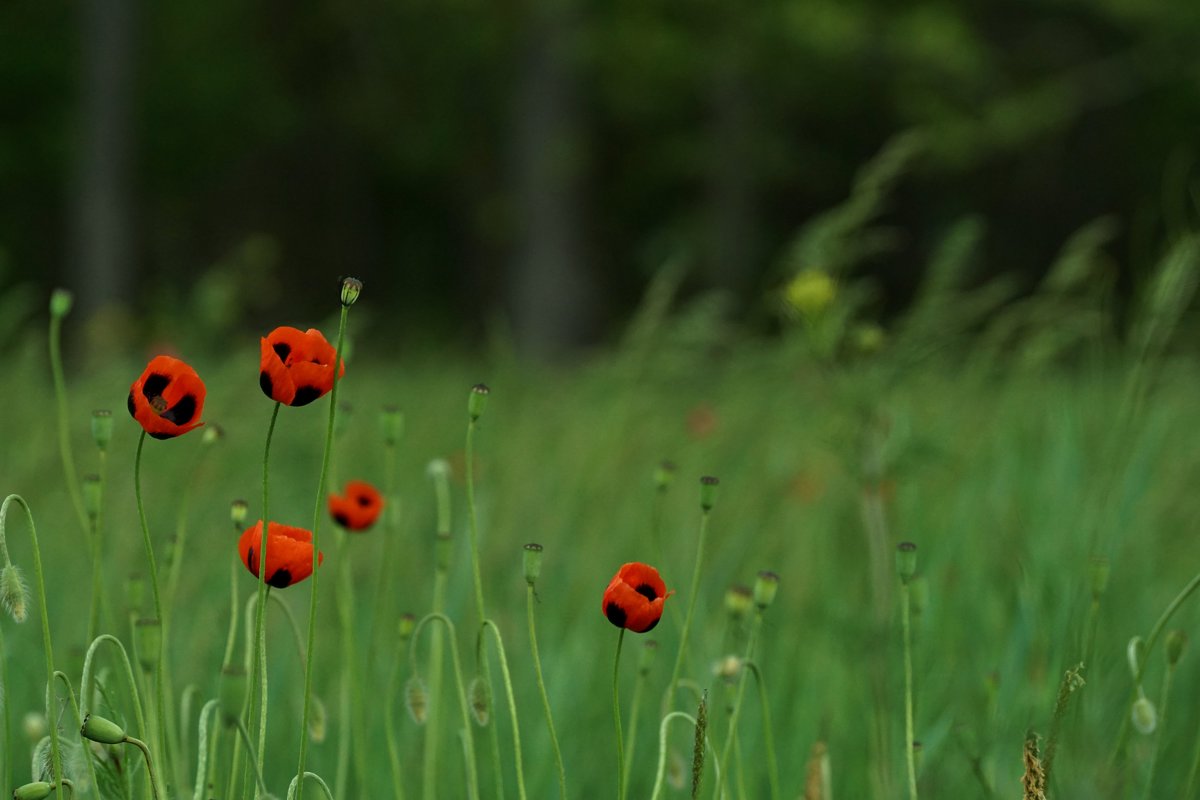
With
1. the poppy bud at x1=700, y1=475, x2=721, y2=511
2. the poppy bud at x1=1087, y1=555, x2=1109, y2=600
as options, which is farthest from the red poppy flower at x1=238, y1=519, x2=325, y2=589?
the poppy bud at x1=1087, y1=555, x2=1109, y2=600

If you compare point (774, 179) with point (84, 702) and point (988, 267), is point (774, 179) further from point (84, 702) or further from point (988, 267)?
point (84, 702)

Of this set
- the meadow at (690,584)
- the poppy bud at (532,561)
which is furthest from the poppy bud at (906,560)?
the poppy bud at (532,561)

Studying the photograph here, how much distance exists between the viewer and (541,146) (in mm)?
10336

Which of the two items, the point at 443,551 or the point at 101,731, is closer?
the point at 101,731

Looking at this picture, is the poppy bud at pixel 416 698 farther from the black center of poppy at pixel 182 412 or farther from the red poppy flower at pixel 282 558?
the black center of poppy at pixel 182 412

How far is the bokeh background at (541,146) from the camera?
30.8ft

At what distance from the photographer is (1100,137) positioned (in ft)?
61.4

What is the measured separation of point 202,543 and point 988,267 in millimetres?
18592

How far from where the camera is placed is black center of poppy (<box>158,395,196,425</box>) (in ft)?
3.18

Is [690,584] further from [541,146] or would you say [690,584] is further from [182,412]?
[541,146]

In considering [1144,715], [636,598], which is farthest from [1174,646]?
[636,598]

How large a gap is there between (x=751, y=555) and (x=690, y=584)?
350mm

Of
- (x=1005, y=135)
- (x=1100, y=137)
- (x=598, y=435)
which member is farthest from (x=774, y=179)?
(x=598, y=435)

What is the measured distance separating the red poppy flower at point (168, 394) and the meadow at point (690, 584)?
5.8 inches
